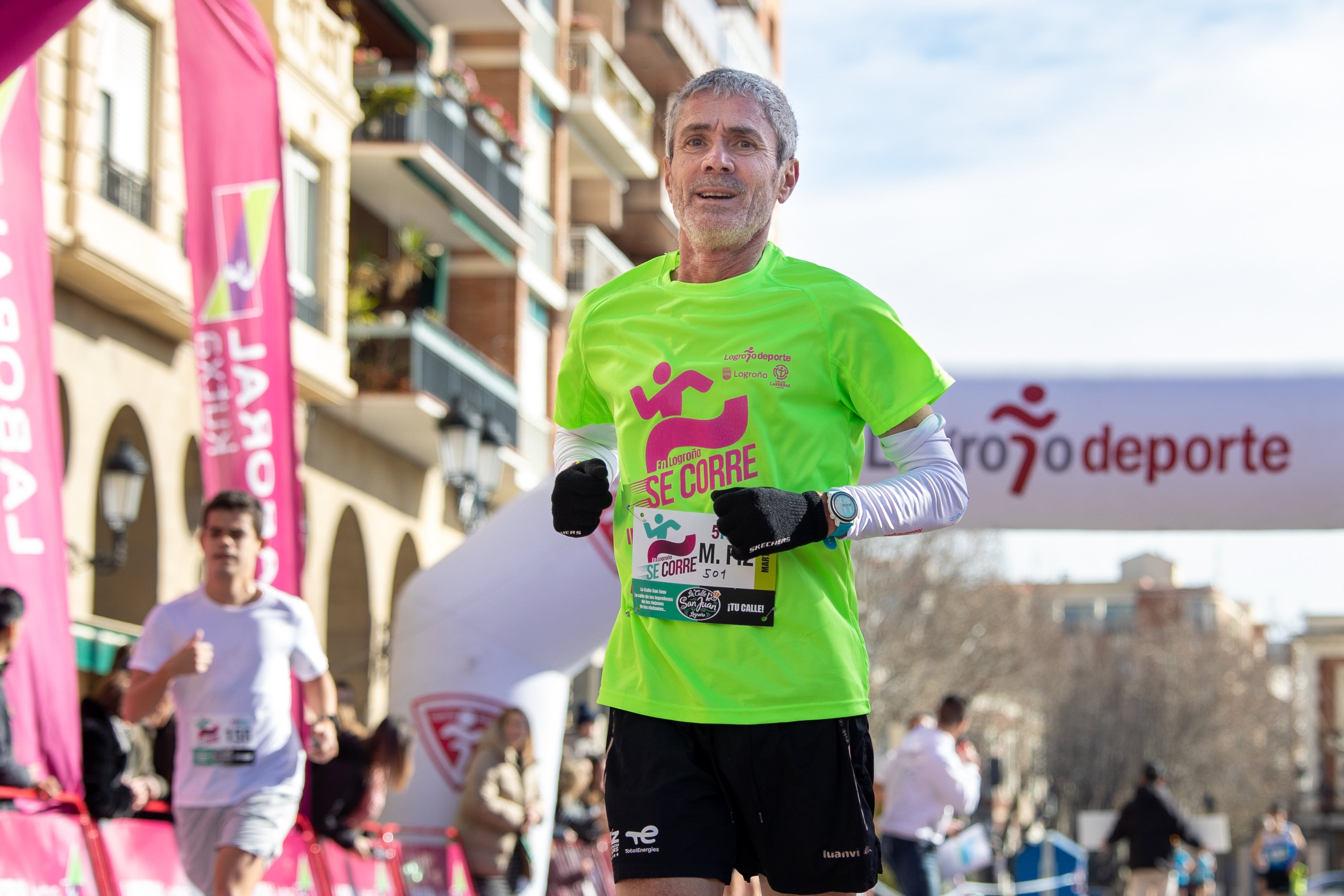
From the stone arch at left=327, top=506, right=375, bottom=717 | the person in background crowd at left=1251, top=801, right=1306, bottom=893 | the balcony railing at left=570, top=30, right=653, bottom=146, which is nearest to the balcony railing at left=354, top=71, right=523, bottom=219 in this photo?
the stone arch at left=327, top=506, right=375, bottom=717

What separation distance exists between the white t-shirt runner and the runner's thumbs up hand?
292mm

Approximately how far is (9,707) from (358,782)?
9.98ft

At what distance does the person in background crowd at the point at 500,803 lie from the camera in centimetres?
1201

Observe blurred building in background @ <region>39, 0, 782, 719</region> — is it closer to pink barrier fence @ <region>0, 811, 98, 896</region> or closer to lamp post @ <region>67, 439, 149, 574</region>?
lamp post @ <region>67, 439, 149, 574</region>

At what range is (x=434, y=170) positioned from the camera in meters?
25.1

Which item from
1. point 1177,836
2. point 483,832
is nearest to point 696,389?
point 483,832

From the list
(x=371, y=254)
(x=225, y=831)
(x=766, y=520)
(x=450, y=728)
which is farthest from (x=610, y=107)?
(x=766, y=520)

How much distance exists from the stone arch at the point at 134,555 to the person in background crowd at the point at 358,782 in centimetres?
825

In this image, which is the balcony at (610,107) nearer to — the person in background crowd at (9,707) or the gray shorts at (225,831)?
the person in background crowd at (9,707)

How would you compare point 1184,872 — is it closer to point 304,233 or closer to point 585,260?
point 585,260

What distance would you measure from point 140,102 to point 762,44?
1275 inches

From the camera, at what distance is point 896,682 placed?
1850 inches

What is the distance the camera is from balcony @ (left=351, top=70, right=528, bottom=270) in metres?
24.5

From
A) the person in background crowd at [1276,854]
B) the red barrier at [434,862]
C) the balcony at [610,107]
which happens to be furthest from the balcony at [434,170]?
the red barrier at [434,862]
